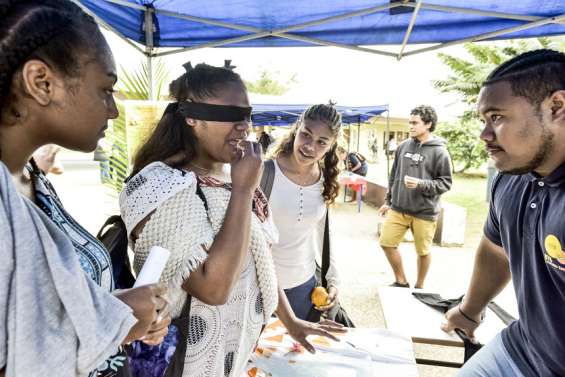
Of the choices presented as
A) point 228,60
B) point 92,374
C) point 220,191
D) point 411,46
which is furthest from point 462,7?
point 92,374

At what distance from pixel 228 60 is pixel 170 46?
2.51 m

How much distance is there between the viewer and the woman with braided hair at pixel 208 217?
111cm

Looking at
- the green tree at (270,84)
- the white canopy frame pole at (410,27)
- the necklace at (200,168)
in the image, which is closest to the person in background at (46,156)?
the necklace at (200,168)

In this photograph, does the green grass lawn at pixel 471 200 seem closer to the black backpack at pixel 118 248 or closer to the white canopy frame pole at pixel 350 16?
the white canopy frame pole at pixel 350 16

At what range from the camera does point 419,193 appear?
14.4ft

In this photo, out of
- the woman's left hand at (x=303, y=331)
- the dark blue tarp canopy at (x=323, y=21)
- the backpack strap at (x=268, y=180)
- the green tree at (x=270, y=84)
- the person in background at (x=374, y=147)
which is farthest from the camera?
the green tree at (x=270, y=84)

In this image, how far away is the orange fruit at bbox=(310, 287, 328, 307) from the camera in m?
2.32

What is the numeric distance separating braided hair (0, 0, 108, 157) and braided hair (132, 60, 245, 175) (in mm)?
551

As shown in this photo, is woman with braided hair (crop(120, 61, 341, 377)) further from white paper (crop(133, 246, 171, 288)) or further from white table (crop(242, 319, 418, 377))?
white table (crop(242, 319, 418, 377))

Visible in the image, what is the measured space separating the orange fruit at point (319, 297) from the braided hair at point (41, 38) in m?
1.95

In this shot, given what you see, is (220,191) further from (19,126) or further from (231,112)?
(19,126)

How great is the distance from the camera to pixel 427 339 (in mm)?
2012

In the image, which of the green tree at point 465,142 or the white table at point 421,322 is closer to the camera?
the white table at point 421,322

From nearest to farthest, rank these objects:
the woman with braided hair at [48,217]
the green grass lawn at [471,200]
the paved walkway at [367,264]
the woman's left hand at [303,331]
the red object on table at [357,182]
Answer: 1. the woman with braided hair at [48,217]
2. the woman's left hand at [303,331]
3. the paved walkway at [367,264]
4. the green grass lawn at [471,200]
5. the red object on table at [357,182]
